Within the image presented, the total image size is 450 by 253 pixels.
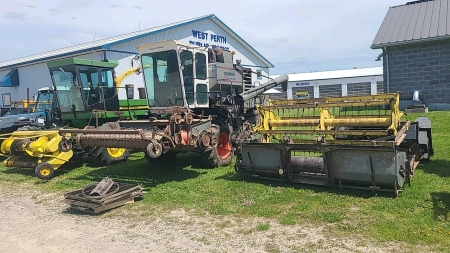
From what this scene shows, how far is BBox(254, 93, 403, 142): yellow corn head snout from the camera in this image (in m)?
6.33

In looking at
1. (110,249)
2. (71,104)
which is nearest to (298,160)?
(110,249)

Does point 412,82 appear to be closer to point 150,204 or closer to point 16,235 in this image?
point 150,204

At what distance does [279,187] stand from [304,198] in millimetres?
708

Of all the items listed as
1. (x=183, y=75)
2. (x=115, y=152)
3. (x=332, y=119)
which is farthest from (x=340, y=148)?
(x=115, y=152)

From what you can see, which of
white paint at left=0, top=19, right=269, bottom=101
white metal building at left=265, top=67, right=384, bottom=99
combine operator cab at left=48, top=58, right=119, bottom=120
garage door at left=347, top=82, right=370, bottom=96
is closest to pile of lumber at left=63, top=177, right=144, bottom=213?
combine operator cab at left=48, top=58, right=119, bottom=120

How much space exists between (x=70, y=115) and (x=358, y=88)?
35.7m

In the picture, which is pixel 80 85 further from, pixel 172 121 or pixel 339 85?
pixel 339 85

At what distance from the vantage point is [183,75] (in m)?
8.84

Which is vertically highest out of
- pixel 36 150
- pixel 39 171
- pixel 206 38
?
pixel 206 38

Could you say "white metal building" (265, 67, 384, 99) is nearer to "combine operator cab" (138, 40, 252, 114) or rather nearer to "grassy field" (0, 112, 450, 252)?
"combine operator cab" (138, 40, 252, 114)

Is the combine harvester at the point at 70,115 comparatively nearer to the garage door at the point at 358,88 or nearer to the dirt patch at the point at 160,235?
the dirt patch at the point at 160,235

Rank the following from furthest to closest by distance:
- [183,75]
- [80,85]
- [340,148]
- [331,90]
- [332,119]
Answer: [331,90]
[80,85]
[183,75]
[332,119]
[340,148]

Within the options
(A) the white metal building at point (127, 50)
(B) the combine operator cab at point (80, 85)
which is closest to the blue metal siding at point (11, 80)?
(A) the white metal building at point (127, 50)

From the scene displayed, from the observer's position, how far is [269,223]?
521 centimetres
